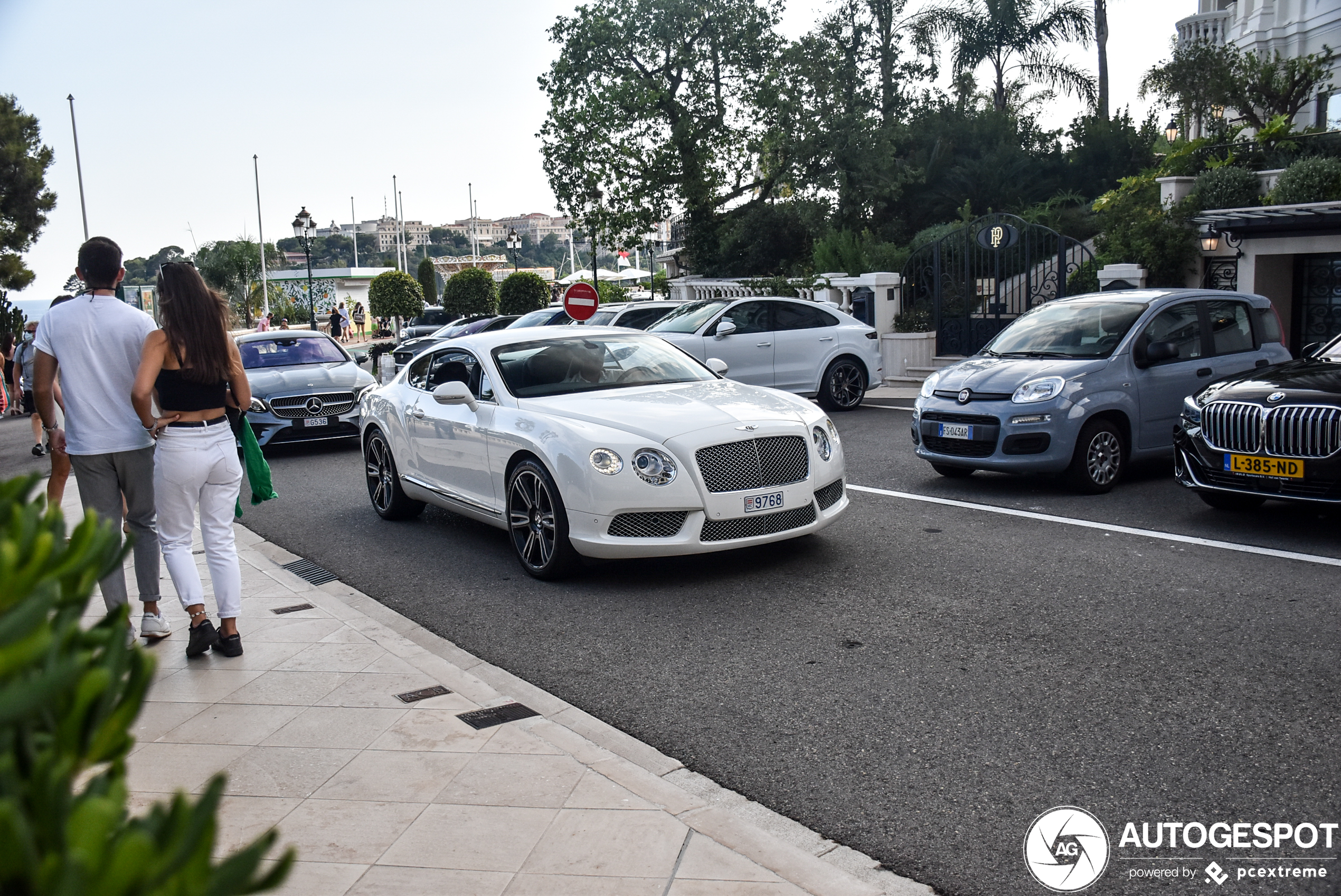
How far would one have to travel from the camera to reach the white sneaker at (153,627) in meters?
6.05

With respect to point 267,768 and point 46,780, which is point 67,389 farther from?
point 46,780

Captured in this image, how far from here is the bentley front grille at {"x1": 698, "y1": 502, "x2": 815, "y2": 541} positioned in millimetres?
6910

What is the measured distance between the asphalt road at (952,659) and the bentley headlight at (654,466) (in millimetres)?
693

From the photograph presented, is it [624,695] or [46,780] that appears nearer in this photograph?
[46,780]

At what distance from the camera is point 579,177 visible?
31.5 metres

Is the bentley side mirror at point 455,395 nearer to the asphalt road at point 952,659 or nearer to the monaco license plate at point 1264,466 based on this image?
the asphalt road at point 952,659

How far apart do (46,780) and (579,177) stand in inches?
1236

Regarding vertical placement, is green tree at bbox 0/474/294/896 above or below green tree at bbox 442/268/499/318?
below

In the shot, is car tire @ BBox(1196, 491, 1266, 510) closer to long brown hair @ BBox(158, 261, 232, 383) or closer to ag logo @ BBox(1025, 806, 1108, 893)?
ag logo @ BBox(1025, 806, 1108, 893)

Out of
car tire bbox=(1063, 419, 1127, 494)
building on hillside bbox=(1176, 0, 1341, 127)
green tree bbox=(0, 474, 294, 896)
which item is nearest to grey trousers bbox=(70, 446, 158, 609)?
green tree bbox=(0, 474, 294, 896)

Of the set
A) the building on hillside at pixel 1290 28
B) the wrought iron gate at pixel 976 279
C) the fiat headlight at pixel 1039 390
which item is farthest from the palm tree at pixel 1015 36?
the fiat headlight at pixel 1039 390

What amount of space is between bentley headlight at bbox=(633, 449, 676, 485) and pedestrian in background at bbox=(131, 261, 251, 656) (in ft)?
7.25

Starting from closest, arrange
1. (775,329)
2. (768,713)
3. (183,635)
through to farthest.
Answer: (768,713) → (183,635) → (775,329)

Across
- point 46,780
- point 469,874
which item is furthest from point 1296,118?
point 46,780
